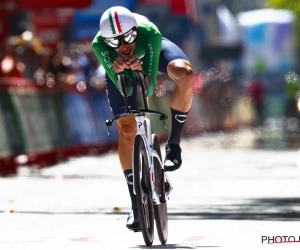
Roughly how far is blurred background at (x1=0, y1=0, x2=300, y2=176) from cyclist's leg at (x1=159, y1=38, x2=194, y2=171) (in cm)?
179

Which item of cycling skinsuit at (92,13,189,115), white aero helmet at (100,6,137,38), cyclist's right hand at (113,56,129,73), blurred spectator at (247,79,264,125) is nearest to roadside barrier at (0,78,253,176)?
cycling skinsuit at (92,13,189,115)

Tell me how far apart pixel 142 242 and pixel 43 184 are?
709cm

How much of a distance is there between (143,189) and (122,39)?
1092 millimetres

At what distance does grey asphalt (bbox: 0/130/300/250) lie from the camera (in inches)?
389

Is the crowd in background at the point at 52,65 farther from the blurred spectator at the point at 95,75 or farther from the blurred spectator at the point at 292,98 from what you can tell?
the blurred spectator at the point at 292,98

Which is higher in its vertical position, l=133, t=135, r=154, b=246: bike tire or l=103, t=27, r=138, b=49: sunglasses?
l=103, t=27, r=138, b=49: sunglasses

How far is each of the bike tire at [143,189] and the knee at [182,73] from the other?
1.83 ft

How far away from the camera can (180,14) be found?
33250mm

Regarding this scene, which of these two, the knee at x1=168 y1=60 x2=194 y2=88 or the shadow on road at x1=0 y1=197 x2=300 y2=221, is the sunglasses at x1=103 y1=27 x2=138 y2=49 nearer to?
the knee at x1=168 y1=60 x2=194 y2=88

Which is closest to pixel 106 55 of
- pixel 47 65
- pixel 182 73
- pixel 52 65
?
pixel 182 73

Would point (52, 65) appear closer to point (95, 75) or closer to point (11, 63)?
point (11, 63)

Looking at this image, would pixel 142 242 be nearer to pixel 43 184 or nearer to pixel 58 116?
pixel 43 184

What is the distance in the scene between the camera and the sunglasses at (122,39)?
9.59 meters

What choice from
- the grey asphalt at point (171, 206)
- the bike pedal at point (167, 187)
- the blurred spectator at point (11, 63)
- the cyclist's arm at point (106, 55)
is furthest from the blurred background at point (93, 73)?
the cyclist's arm at point (106, 55)
